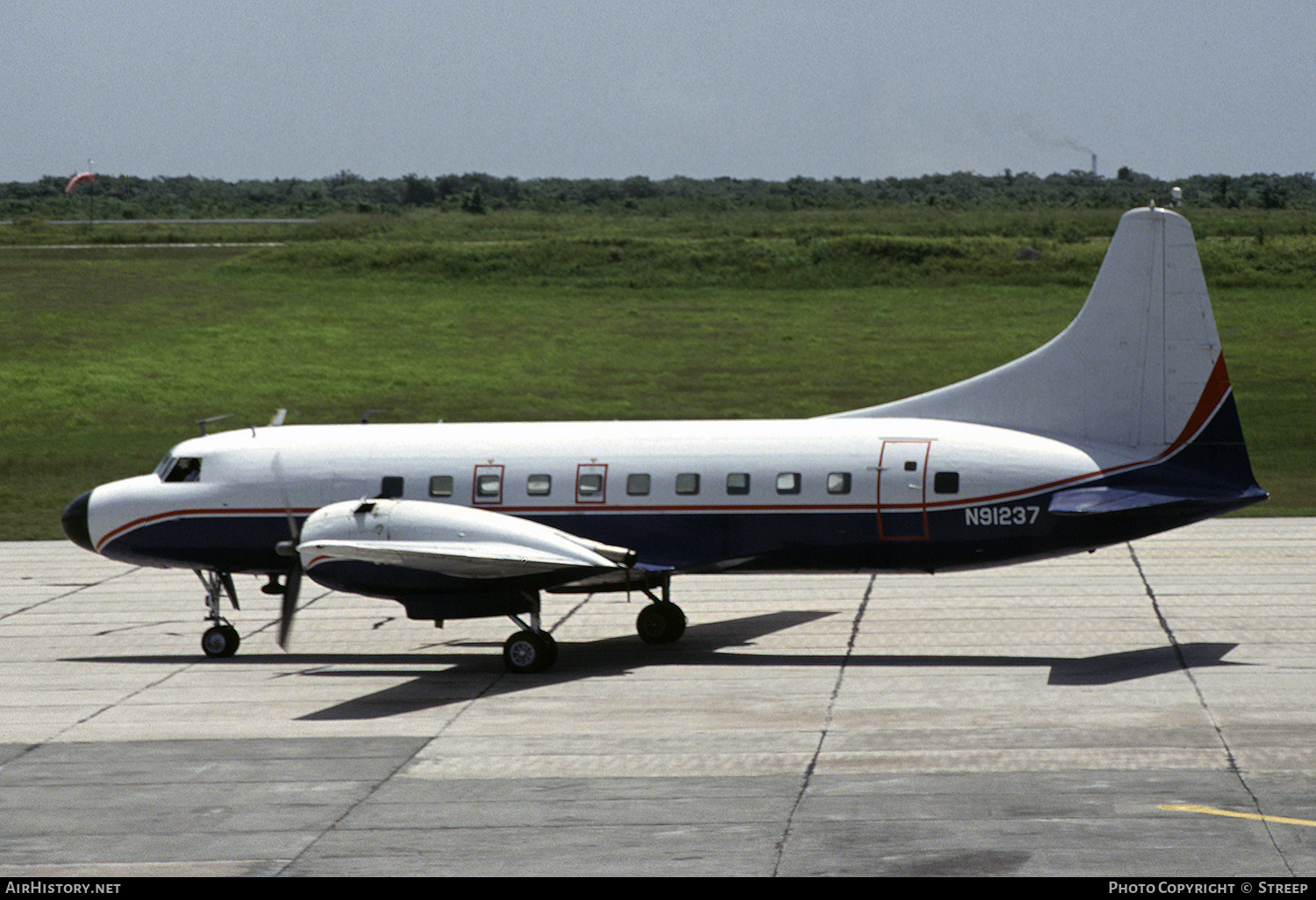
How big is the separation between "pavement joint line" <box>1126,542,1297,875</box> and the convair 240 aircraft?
2.09 meters

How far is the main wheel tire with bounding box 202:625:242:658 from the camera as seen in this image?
24391 millimetres

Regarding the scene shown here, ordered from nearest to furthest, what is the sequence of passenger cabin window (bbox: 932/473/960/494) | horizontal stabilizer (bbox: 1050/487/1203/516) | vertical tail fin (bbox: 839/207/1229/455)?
horizontal stabilizer (bbox: 1050/487/1203/516) → vertical tail fin (bbox: 839/207/1229/455) → passenger cabin window (bbox: 932/473/960/494)

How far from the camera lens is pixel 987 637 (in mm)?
23906

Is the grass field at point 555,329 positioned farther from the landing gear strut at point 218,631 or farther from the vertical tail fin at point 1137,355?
the vertical tail fin at point 1137,355

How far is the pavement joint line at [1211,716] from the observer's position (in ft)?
44.5

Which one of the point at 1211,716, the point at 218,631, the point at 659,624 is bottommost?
the point at 218,631

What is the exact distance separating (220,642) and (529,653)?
531 cm

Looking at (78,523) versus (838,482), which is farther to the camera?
(78,523)

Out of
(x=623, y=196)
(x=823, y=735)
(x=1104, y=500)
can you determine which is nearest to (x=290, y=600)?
(x=823, y=735)

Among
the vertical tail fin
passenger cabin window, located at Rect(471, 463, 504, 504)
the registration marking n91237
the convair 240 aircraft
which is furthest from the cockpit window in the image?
the vertical tail fin

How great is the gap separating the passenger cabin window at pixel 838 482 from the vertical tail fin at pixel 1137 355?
8.20 ft

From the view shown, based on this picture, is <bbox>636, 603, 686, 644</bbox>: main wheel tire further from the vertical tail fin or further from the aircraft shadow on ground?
the vertical tail fin

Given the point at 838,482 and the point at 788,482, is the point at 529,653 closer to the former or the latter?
the point at 788,482

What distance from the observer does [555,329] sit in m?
69.5
